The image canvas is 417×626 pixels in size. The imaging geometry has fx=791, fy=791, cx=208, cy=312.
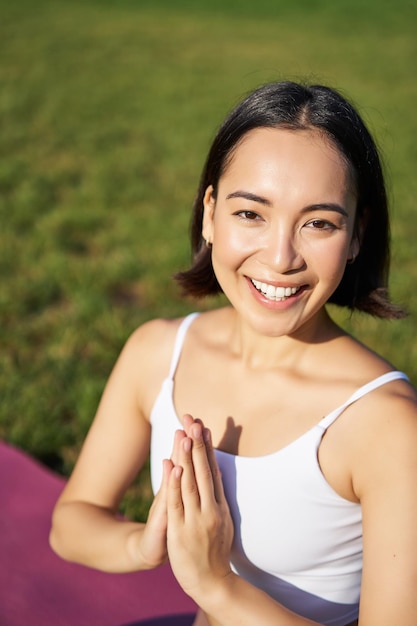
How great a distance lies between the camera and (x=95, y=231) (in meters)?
5.92

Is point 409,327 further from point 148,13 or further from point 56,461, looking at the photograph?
point 148,13

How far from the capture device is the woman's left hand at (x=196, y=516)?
5.58ft

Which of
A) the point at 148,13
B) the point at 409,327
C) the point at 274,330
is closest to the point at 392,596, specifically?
the point at 274,330

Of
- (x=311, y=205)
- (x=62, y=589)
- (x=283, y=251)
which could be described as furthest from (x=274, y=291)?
(x=62, y=589)

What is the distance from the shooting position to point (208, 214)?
2.01 m

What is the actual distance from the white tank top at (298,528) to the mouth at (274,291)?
0.27 metres

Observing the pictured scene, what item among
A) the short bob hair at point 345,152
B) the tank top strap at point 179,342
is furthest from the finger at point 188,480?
the short bob hair at point 345,152

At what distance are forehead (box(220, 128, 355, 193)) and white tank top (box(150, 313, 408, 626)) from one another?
0.47 metres

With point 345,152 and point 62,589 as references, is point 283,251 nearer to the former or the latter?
point 345,152

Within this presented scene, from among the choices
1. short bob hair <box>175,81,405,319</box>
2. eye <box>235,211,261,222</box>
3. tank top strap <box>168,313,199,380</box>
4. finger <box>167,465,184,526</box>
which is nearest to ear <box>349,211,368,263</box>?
short bob hair <box>175,81,405,319</box>

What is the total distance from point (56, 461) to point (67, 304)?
1.48 m

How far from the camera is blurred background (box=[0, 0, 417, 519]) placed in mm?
4023

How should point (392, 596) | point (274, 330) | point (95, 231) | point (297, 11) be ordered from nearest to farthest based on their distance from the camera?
point (392, 596), point (274, 330), point (95, 231), point (297, 11)

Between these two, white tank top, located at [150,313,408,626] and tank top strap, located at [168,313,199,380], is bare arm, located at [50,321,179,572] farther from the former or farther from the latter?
white tank top, located at [150,313,408,626]
